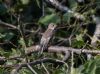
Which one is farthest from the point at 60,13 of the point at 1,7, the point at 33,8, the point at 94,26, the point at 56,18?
the point at 33,8

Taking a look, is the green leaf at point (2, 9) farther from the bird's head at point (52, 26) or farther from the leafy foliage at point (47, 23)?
the bird's head at point (52, 26)

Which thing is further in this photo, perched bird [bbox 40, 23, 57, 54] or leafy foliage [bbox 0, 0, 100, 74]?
leafy foliage [bbox 0, 0, 100, 74]

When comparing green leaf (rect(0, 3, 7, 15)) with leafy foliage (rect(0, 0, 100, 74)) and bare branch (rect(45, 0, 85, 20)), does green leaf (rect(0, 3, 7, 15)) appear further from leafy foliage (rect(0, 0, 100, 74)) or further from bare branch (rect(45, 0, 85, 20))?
bare branch (rect(45, 0, 85, 20))

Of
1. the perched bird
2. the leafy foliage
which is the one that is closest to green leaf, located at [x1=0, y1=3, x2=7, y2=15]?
the leafy foliage

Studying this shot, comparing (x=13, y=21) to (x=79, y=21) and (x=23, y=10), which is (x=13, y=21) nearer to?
(x=23, y=10)

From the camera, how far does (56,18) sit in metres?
1.76

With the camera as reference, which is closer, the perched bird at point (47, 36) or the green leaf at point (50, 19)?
the perched bird at point (47, 36)

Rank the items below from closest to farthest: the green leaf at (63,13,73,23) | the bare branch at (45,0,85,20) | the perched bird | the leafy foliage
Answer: the perched bird
the leafy foliage
the green leaf at (63,13,73,23)
the bare branch at (45,0,85,20)

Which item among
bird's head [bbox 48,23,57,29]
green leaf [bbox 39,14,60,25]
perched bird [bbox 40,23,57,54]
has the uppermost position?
green leaf [bbox 39,14,60,25]

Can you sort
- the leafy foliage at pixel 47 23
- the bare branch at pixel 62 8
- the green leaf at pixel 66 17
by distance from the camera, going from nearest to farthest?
1. the leafy foliage at pixel 47 23
2. the green leaf at pixel 66 17
3. the bare branch at pixel 62 8

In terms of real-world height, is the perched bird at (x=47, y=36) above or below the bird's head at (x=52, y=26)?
below

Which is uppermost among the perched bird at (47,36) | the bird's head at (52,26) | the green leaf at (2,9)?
the green leaf at (2,9)

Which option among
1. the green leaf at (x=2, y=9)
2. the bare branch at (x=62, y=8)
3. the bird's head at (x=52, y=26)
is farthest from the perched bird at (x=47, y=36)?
the green leaf at (x=2, y=9)

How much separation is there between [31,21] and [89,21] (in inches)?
18.2
